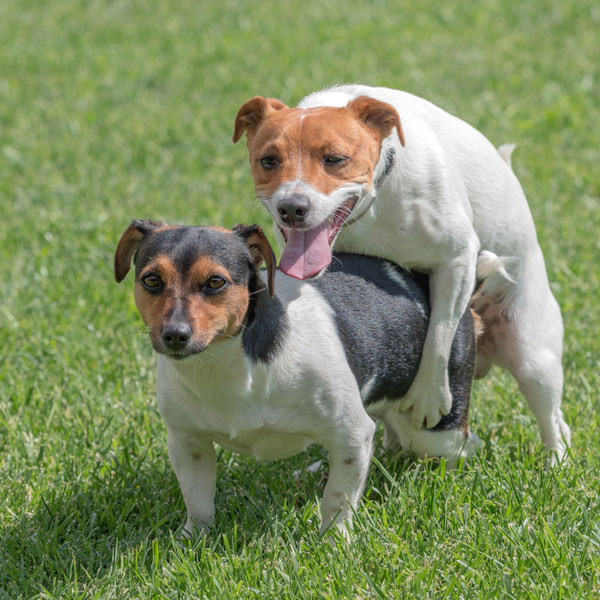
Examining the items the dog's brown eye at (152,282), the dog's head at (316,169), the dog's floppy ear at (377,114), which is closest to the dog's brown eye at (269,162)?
the dog's head at (316,169)

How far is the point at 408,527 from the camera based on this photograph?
3934 millimetres

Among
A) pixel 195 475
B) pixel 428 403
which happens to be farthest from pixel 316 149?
pixel 195 475

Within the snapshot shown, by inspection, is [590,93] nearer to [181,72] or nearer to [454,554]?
[181,72]

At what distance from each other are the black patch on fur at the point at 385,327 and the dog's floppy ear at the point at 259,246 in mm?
470

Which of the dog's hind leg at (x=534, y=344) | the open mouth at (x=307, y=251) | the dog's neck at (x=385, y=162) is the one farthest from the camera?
the dog's hind leg at (x=534, y=344)

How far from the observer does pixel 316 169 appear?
12.4 ft

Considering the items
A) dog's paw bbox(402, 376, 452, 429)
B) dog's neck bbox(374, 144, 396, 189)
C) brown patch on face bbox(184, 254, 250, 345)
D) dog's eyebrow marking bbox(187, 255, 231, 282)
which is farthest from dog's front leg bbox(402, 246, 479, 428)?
dog's eyebrow marking bbox(187, 255, 231, 282)

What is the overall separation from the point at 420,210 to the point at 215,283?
3.69ft

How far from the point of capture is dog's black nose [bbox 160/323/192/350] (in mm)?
3225

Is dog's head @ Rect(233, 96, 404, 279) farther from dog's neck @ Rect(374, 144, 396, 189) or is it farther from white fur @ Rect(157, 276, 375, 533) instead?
white fur @ Rect(157, 276, 375, 533)

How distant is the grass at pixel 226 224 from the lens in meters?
3.72

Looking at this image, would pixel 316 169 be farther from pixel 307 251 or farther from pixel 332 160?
pixel 307 251

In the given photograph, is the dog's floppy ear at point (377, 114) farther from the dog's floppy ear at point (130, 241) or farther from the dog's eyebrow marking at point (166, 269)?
the dog's eyebrow marking at point (166, 269)

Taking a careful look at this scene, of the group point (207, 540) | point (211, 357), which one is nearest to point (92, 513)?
point (207, 540)
